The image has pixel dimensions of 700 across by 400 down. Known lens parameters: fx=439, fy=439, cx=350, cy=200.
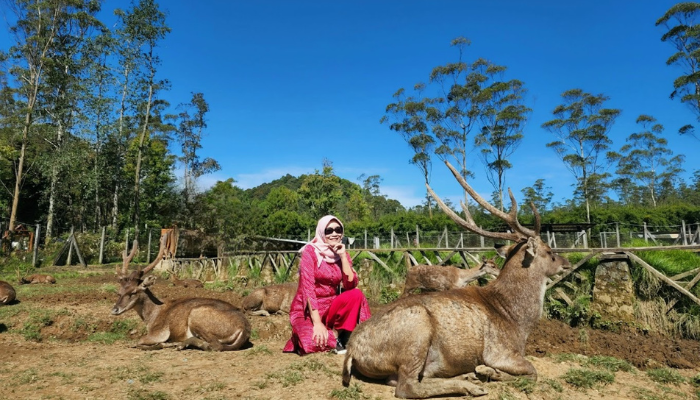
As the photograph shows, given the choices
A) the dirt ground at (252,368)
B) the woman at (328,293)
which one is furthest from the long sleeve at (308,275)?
the dirt ground at (252,368)

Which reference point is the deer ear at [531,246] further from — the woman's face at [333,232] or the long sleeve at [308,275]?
the long sleeve at [308,275]

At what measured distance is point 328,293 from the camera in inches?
231

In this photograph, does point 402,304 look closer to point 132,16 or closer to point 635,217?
point 635,217

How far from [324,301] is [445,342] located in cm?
192

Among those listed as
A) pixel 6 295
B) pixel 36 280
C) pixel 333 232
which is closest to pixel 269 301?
pixel 333 232

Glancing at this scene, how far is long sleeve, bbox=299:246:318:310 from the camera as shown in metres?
5.63

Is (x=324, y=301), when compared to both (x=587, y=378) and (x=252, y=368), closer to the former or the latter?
(x=252, y=368)

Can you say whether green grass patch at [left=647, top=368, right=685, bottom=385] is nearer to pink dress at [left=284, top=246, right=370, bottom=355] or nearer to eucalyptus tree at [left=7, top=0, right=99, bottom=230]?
pink dress at [left=284, top=246, right=370, bottom=355]

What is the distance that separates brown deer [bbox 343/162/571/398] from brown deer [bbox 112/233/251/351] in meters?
2.94

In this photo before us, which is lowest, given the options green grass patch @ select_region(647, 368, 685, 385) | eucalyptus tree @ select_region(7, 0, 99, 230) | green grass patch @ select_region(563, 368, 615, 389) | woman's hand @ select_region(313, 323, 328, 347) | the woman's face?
green grass patch @ select_region(647, 368, 685, 385)

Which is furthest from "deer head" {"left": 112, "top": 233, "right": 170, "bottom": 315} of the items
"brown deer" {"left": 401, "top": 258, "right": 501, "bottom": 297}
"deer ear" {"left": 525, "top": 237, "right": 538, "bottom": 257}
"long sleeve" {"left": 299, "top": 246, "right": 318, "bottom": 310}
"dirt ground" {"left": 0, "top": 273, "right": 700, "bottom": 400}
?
"deer ear" {"left": 525, "top": 237, "right": 538, "bottom": 257}

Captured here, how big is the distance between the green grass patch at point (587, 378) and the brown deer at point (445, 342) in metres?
0.71

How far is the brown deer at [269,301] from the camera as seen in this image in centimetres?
1137

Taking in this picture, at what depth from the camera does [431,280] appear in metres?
10.7
